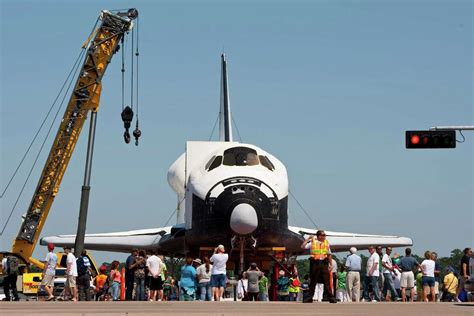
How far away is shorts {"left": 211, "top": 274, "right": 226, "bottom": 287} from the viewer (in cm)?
2097

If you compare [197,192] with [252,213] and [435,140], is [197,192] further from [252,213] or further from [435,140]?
[435,140]

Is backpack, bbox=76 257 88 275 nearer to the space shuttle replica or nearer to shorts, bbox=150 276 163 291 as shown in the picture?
shorts, bbox=150 276 163 291

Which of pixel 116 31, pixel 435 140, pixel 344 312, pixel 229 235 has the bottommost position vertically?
pixel 344 312

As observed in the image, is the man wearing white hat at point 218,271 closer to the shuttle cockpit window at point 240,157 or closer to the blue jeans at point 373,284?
the blue jeans at point 373,284

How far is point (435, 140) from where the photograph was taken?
81.0 ft

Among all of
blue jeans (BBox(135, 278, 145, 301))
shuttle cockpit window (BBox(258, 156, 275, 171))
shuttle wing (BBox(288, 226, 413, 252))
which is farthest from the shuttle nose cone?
shuttle wing (BBox(288, 226, 413, 252))

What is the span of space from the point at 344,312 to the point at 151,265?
610cm

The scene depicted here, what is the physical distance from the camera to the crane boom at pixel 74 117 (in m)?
35.6

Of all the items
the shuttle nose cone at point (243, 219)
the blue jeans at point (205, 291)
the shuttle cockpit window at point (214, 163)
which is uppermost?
the shuttle cockpit window at point (214, 163)

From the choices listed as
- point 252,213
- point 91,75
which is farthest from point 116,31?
point 252,213

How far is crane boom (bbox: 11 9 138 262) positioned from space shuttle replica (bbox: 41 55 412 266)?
6.10 metres

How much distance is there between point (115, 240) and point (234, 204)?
10.2 meters

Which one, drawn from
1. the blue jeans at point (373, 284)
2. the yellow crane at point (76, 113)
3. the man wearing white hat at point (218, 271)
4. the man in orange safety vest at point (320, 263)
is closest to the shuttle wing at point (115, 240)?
the yellow crane at point (76, 113)

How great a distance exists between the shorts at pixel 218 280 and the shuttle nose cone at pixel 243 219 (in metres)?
3.83
